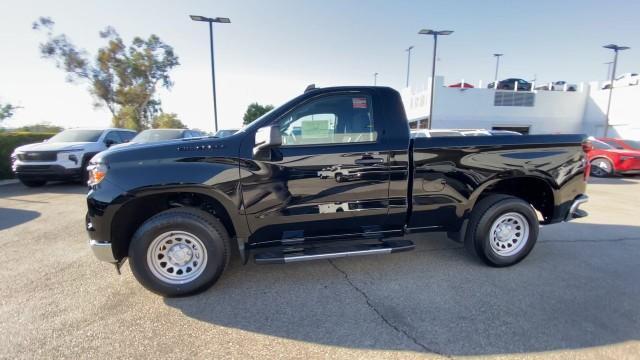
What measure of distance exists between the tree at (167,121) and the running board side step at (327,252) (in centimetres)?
4262

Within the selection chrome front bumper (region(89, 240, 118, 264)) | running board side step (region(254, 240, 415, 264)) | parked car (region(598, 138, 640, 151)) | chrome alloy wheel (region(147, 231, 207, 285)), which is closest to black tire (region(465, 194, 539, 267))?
running board side step (region(254, 240, 415, 264))

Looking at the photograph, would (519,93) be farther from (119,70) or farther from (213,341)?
(119,70)

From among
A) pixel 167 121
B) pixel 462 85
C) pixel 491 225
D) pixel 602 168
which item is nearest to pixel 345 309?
pixel 491 225

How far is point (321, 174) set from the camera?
294 cm

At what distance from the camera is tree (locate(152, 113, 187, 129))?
138ft

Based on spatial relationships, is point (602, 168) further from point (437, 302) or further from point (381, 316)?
point (381, 316)

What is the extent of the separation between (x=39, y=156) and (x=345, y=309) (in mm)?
10176

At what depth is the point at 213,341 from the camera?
2309 mm

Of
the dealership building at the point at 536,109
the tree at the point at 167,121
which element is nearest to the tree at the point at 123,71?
the tree at the point at 167,121

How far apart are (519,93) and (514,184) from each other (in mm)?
28831

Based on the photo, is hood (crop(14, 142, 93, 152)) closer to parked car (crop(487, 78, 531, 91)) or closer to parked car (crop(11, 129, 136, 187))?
parked car (crop(11, 129, 136, 187))

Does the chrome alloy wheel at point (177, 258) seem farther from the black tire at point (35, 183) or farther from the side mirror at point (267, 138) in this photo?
the black tire at point (35, 183)

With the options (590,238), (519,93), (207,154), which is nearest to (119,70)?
(207,154)

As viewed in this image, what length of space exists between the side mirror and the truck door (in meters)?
0.10
